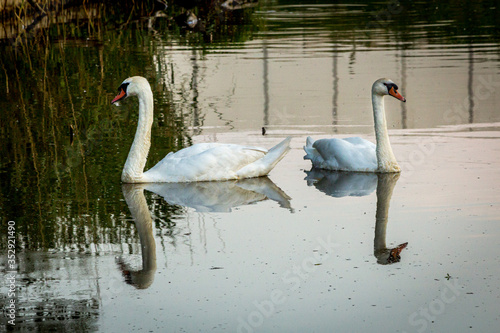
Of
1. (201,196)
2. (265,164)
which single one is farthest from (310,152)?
(201,196)

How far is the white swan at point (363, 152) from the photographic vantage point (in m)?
10.2

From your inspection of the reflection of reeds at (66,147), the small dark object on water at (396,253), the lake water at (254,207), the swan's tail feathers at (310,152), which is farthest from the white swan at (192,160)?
the small dark object on water at (396,253)

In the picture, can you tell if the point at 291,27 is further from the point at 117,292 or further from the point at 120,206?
the point at 117,292

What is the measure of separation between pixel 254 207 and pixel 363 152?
2.15 m

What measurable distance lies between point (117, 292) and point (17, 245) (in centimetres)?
153

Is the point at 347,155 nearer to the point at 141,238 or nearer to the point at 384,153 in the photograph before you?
the point at 384,153

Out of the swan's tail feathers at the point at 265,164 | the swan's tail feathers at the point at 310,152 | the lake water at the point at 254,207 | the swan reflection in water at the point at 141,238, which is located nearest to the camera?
the lake water at the point at 254,207

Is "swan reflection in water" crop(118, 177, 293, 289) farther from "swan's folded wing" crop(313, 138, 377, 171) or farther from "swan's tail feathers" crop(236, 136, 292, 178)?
"swan's folded wing" crop(313, 138, 377, 171)

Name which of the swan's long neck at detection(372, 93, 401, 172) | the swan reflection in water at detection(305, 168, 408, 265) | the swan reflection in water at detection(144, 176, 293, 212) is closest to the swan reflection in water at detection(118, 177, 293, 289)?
the swan reflection in water at detection(144, 176, 293, 212)

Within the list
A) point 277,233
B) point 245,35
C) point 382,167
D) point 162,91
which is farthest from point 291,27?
point 277,233

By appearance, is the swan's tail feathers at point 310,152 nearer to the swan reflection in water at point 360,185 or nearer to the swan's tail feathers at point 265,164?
the swan reflection in water at point 360,185

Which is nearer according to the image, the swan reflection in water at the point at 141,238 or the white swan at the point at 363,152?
the swan reflection in water at the point at 141,238

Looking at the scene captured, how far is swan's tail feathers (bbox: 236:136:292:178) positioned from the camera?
10.1 meters

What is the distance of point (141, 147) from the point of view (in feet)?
33.3
